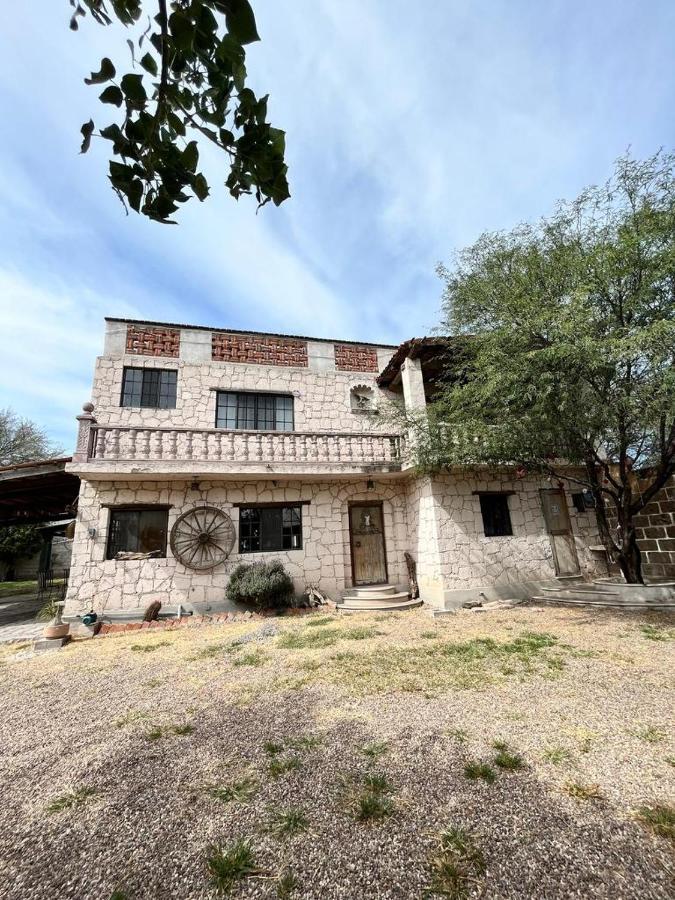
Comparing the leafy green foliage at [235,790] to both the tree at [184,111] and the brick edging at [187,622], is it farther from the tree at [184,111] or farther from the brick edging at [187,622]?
the brick edging at [187,622]

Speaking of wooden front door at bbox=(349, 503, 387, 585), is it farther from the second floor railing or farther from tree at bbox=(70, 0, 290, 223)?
tree at bbox=(70, 0, 290, 223)

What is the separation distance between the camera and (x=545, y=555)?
35.3ft

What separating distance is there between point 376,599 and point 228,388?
302 inches

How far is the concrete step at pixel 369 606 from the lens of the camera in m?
9.69

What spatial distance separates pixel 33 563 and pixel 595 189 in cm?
2993

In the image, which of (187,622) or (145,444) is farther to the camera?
(145,444)

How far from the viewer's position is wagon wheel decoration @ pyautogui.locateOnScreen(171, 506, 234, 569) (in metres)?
9.71

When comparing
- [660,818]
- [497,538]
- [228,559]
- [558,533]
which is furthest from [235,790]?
[558,533]

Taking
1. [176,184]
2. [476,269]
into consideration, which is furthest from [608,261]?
[176,184]

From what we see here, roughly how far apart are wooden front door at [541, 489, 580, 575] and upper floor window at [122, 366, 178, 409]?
11.7 metres

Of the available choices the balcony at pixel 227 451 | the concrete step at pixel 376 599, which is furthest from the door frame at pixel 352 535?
the balcony at pixel 227 451

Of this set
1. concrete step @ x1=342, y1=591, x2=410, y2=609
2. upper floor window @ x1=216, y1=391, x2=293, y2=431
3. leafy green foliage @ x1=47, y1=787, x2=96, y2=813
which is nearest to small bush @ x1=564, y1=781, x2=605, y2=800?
leafy green foliage @ x1=47, y1=787, x2=96, y2=813

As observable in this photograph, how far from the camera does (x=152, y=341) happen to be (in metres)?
11.4

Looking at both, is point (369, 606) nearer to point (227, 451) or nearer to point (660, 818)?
point (227, 451)
